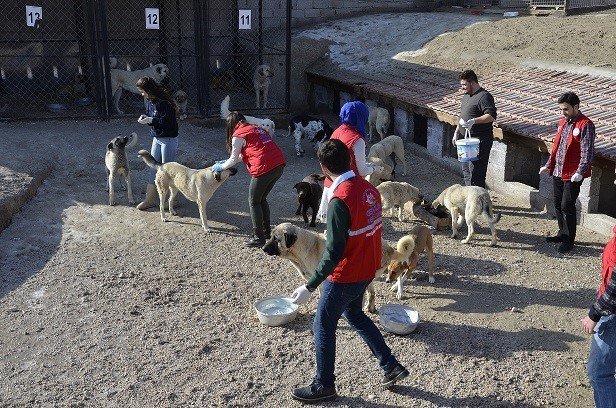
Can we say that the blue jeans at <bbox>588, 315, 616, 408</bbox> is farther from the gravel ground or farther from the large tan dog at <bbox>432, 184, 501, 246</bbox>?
the large tan dog at <bbox>432, 184, 501, 246</bbox>

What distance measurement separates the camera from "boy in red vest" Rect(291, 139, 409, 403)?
164 inches

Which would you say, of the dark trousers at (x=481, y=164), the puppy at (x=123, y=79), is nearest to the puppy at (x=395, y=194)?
the dark trousers at (x=481, y=164)

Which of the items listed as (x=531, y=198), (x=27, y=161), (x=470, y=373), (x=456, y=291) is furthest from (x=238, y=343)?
Answer: (x=27, y=161)

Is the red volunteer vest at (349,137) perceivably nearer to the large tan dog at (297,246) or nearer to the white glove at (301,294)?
the large tan dog at (297,246)

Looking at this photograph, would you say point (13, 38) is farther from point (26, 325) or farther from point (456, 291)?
point (456, 291)

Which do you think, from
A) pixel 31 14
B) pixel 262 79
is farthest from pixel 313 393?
pixel 262 79

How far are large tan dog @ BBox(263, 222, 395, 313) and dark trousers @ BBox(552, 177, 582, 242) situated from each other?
126 inches

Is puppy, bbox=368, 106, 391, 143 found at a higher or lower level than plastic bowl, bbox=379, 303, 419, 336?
higher

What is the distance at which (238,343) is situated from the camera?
565 centimetres

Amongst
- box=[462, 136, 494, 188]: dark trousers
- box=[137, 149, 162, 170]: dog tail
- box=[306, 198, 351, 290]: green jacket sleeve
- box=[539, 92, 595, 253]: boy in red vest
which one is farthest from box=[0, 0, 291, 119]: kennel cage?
box=[306, 198, 351, 290]: green jacket sleeve

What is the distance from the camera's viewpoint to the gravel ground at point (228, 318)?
4.99 m

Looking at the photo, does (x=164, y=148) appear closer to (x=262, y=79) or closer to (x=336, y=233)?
(x=336, y=233)

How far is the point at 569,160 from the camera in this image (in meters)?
7.34

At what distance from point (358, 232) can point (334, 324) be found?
2.24 ft
